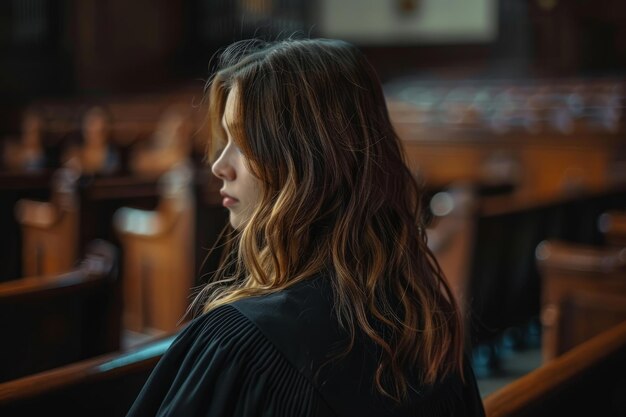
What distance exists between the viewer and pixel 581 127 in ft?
18.8

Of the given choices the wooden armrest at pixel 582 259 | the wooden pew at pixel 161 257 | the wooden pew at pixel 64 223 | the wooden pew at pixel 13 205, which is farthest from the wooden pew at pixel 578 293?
the wooden pew at pixel 13 205

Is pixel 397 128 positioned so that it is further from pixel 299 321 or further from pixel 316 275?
pixel 299 321

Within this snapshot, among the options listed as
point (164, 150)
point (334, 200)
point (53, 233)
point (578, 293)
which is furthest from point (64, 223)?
point (164, 150)

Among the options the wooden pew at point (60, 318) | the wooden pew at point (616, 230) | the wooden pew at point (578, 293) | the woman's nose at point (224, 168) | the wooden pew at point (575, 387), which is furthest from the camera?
the wooden pew at point (616, 230)

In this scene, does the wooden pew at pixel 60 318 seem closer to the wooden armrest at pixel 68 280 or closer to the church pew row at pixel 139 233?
the wooden armrest at pixel 68 280

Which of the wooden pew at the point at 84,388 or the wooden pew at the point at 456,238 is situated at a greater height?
the wooden pew at the point at 84,388

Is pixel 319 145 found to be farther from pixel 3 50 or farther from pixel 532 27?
pixel 3 50

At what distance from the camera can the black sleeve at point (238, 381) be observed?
952mm

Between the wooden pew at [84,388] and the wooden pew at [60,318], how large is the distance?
64 centimetres

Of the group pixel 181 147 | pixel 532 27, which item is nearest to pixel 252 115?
pixel 181 147

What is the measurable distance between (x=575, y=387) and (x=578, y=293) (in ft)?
4.06

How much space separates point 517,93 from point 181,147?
3908 mm

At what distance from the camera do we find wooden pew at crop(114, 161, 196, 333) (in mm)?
3600

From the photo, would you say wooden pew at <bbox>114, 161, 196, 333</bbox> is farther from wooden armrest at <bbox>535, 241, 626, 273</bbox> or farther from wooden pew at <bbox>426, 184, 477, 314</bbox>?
wooden armrest at <bbox>535, 241, 626, 273</bbox>
